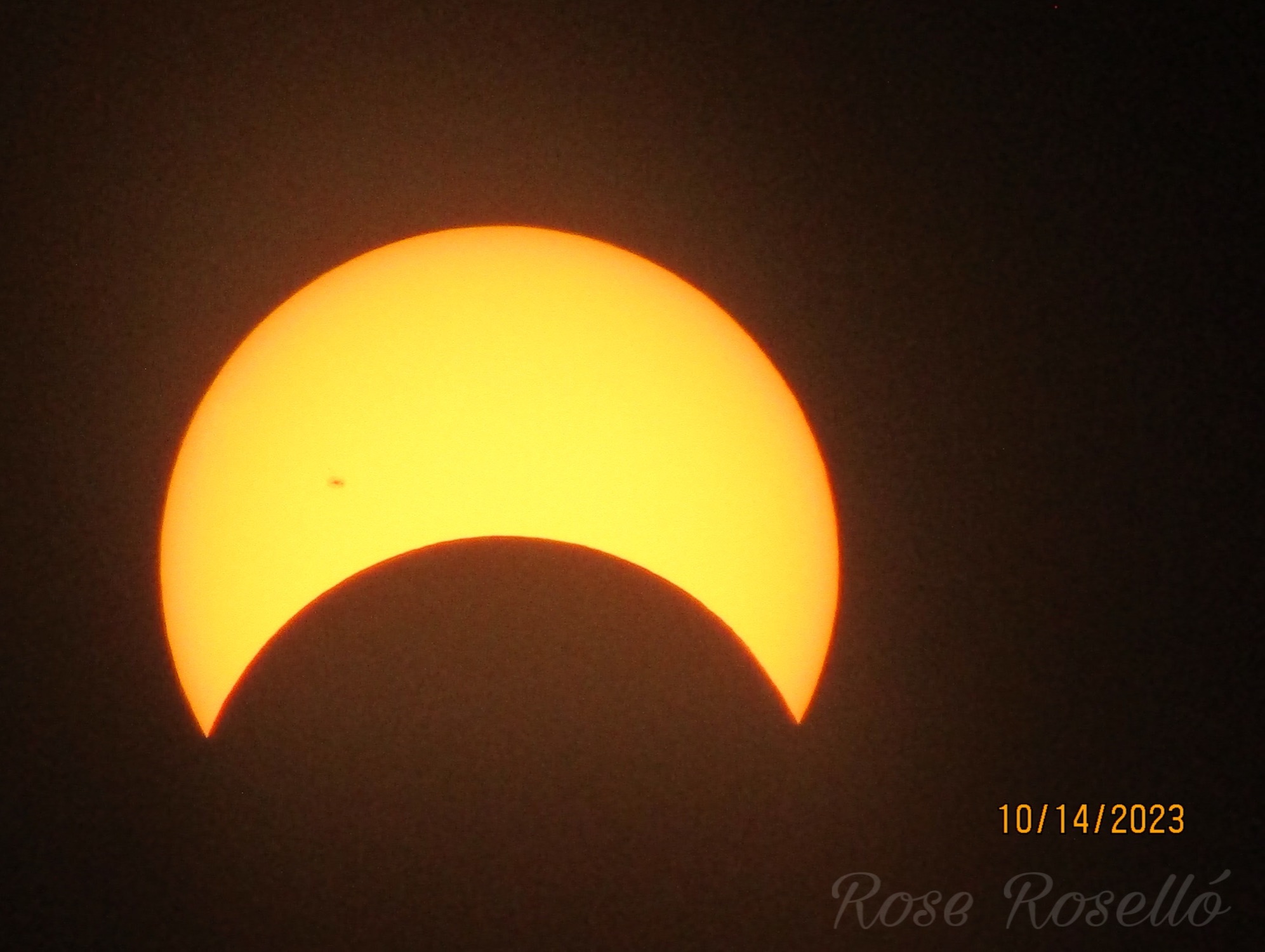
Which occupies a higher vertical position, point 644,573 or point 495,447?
point 495,447


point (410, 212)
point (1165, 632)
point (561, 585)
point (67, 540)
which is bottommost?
point (67, 540)

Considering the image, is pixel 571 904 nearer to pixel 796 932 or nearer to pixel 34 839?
pixel 796 932

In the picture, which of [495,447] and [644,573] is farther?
[495,447]

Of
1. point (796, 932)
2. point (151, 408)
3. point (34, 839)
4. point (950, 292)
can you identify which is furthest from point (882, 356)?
point (34, 839)
